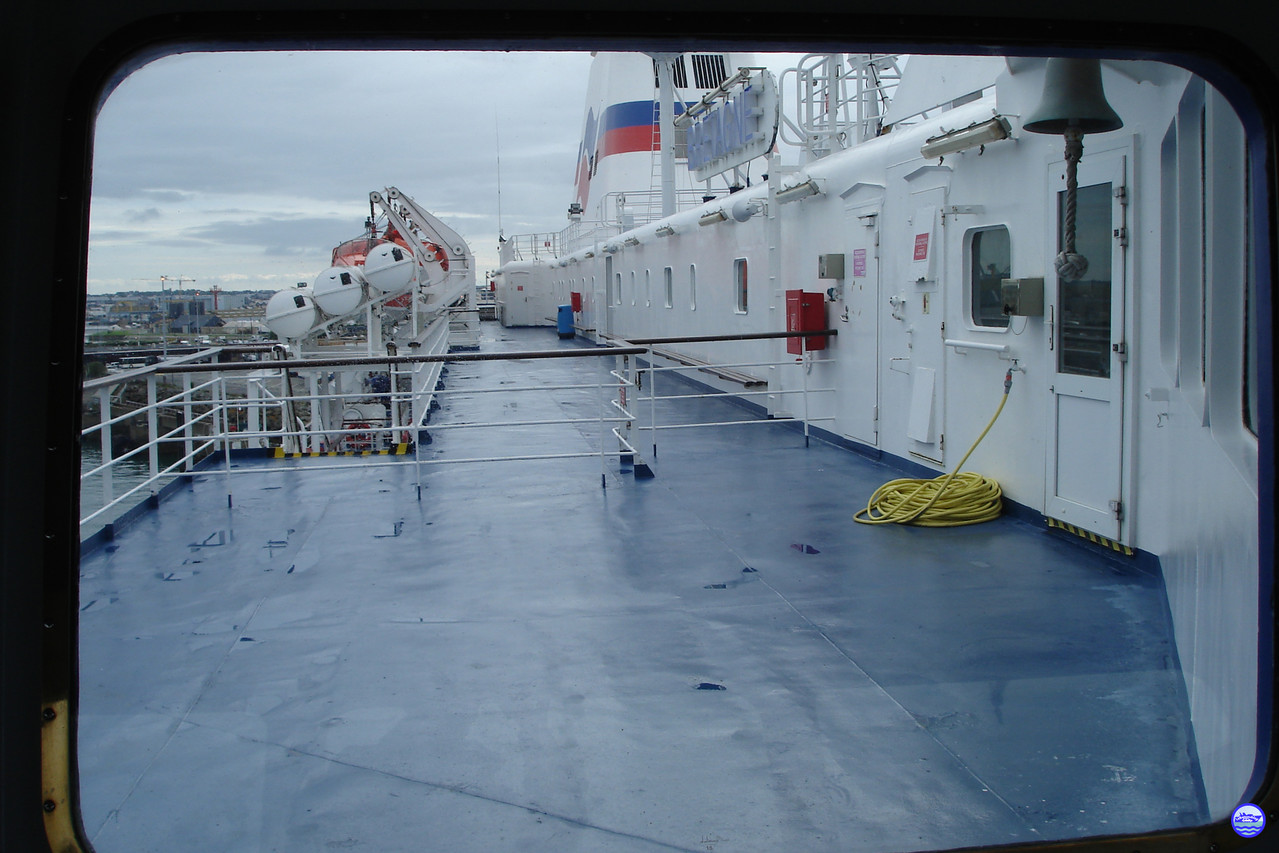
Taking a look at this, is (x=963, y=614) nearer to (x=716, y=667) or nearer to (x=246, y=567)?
(x=716, y=667)

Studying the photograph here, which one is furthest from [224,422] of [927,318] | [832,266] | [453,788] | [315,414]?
[453,788]

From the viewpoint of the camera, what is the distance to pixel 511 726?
3.12m

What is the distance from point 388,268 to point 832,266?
6.72m

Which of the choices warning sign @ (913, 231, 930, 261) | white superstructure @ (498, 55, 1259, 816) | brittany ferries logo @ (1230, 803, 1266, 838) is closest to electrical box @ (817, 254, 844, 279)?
white superstructure @ (498, 55, 1259, 816)

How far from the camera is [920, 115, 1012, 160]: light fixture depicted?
516 cm

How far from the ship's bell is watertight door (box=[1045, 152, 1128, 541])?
38.5 inches

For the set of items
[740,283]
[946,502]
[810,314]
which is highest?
[740,283]

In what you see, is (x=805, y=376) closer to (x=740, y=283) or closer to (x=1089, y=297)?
(x=1089, y=297)

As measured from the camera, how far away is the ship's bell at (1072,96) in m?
3.55

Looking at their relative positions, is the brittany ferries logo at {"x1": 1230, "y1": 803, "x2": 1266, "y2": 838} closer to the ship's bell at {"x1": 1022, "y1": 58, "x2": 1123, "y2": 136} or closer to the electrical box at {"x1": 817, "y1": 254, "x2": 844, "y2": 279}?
the ship's bell at {"x1": 1022, "y1": 58, "x2": 1123, "y2": 136}

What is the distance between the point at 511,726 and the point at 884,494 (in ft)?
11.2

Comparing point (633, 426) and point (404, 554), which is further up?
point (633, 426)

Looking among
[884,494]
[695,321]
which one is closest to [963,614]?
[884,494]

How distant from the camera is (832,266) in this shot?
25.5ft
